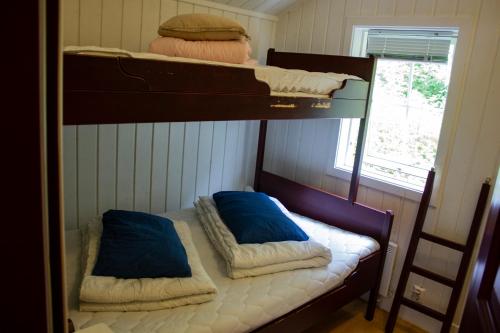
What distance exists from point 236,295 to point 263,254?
0.27 m

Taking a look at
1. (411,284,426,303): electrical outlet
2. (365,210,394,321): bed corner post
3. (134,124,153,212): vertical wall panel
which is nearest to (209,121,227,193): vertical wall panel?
(134,124,153,212): vertical wall panel

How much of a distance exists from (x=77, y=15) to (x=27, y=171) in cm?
170

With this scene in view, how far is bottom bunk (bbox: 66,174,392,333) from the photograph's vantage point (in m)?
1.44

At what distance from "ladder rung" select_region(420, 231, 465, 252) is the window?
0.29 metres

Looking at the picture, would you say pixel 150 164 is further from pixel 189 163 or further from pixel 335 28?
pixel 335 28

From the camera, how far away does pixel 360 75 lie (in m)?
2.30

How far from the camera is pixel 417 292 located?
94.3 inches

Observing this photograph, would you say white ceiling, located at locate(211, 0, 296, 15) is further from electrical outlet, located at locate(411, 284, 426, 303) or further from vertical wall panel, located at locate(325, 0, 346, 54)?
electrical outlet, located at locate(411, 284, 426, 303)

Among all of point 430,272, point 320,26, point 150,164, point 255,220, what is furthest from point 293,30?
point 430,272

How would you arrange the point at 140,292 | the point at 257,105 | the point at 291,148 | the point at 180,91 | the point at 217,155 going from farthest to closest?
1. the point at 291,148
2. the point at 217,155
3. the point at 257,105
4. the point at 140,292
5. the point at 180,91

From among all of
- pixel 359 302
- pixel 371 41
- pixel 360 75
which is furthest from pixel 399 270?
pixel 371 41

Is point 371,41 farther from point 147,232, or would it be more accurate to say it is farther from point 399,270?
point 147,232

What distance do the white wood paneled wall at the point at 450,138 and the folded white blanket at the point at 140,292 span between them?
1.38 meters

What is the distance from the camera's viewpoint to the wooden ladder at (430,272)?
209cm
